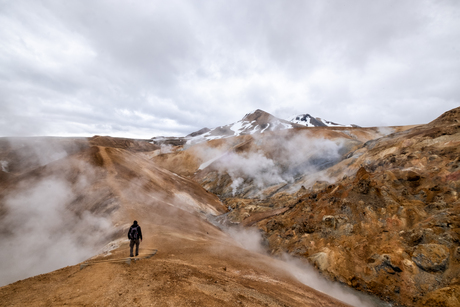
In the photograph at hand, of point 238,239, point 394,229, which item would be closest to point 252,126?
point 238,239

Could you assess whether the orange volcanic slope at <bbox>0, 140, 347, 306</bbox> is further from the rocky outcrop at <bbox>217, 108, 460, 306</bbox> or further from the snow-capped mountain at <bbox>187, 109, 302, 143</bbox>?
the snow-capped mountain at <bbox>187, 109, 302, 143</bbox>

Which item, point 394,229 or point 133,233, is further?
point 394,229

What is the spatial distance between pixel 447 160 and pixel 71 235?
106 feet

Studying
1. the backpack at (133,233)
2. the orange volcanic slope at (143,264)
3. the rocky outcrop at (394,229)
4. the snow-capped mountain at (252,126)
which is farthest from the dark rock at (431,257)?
the snow-capped mountain at (252,126)

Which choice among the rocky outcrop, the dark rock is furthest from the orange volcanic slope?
the dark rock

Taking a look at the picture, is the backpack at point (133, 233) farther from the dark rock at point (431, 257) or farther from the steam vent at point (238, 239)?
the dark rock at point (431, 257)

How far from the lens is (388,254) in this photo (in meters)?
13.1

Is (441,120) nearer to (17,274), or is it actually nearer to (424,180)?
(424,180)

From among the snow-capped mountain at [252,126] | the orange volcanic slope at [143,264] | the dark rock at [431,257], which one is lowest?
the dark rock at [431,257]

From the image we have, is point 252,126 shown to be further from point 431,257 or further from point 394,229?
point 431,257

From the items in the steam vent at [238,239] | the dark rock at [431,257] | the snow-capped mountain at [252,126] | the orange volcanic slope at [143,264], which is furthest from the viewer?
the snow-capped mountain at [252,126]

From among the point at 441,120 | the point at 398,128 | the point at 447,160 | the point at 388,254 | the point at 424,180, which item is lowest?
the point at 388,254

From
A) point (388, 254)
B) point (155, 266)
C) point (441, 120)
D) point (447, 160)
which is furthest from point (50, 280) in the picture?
point (441, 120)

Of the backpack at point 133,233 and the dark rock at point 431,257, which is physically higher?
the backpack at point 133,233
